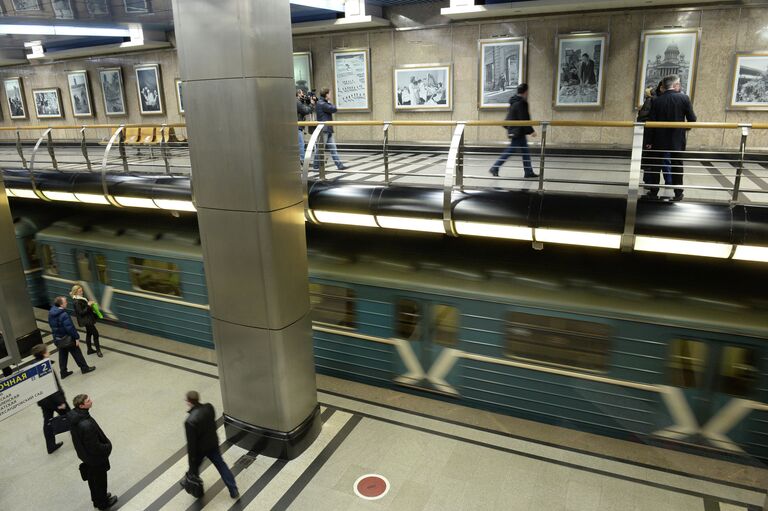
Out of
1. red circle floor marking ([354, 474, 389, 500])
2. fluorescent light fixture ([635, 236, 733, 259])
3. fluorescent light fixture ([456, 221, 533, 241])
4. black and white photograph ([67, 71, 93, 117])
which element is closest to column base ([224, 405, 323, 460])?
red circle floor marking ([354, 474, 389, 500])

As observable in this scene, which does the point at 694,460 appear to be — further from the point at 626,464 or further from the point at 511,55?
the point at 511,55

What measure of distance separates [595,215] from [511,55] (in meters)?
6.56

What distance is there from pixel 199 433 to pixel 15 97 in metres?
19.3

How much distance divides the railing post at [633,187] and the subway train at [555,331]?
77cm

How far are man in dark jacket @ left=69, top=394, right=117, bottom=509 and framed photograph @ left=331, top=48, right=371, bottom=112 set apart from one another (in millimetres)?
9311

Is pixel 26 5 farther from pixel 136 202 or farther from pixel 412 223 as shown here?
pixel 412 223

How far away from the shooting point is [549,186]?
22.2 feet

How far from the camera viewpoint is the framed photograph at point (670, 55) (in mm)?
9408

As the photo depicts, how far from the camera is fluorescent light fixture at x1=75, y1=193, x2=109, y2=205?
890cm

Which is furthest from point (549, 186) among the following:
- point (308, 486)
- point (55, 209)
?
point (55, 209)

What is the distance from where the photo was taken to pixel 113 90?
1597 centimetres

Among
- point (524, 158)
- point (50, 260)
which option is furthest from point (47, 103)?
point (524, 158)

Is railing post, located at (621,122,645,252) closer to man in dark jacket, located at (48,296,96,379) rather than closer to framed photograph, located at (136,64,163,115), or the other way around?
man in dark jacket, located at (48,296,96,379)

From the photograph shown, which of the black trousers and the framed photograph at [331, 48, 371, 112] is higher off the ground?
the framed photograph at [331, 48, 371, 112]
